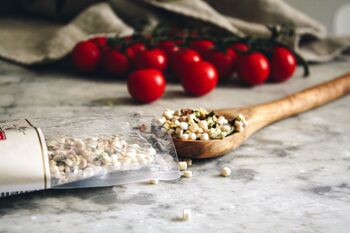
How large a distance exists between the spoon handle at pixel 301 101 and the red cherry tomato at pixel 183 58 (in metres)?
0.27

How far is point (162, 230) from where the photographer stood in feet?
2.49

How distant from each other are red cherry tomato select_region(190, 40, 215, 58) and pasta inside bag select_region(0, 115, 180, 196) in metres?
0.56

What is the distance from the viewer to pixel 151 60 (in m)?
1.44

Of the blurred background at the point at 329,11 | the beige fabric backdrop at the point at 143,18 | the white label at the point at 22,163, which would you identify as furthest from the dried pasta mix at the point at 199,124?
the blurred background at the point at 329,11

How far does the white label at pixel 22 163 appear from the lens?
2.55ft

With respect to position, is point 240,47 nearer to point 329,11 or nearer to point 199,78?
point 199,78

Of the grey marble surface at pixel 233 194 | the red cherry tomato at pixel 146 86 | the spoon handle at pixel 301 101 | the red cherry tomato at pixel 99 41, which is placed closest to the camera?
the grey marble surface at pixel 233 194

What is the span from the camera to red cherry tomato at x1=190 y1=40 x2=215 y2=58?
1512mm

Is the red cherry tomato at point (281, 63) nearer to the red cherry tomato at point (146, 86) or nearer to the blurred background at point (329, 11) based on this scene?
the red cherry tomato at point (146, 86)

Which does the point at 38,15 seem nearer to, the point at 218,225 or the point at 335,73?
the point at 335,73

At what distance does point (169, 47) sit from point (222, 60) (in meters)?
0.14

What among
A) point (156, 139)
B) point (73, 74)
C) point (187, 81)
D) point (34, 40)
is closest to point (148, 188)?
point (156, 139)

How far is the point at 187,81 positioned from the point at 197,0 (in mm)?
402

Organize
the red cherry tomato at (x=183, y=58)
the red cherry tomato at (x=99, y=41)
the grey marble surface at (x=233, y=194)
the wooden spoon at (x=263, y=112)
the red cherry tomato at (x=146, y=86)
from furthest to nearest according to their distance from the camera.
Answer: the red cherry tomato at (x=99, y=41)
the red cherry tomato at (x=183, y=58)
the red cherry tomato at (x=146, y=86)
the wooden spoon at (x=263, y=112)
the grey marble surface at (x=233, y=194)
